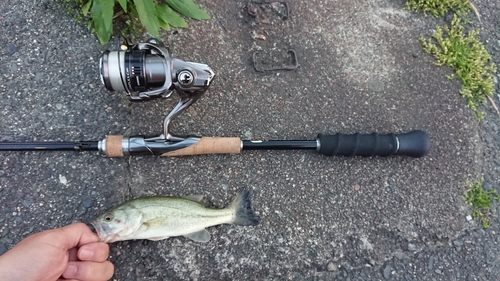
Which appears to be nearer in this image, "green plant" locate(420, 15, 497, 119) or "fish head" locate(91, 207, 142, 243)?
"fish head" locate(91, 207, 142, 243)

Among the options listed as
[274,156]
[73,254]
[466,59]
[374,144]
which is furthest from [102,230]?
[466,59]

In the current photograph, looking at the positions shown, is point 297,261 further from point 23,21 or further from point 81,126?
point 23,21

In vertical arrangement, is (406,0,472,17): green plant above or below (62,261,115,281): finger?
above

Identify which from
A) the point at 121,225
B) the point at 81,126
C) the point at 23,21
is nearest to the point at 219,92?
the point at 81,126

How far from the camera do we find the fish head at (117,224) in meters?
2.61

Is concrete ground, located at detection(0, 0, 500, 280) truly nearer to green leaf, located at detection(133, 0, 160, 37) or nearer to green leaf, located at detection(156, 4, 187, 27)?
green leaf, located at detection(156, 4, 187, 27)

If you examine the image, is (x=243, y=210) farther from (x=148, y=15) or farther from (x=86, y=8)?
(x=86, y=8)

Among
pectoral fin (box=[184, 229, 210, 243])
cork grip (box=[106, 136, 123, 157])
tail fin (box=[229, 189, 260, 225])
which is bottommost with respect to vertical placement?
pectoral fin (box=[184, 229, 210, 243])

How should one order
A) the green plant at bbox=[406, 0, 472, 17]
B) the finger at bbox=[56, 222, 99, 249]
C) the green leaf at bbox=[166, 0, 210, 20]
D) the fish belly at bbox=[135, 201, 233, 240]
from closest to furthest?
the finger at bbox=[56, 222, 99, 249]
the fish belly at bbox=[135, 201, 233, 240]
the green leaf at bbox=[166, 0, 210, 20]
the green plant at bbox=[406, 0, 472, 17]

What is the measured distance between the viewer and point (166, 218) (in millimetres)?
2773

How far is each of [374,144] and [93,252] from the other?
82.5 inches

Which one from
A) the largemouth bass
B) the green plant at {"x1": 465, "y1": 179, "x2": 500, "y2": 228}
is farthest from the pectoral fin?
the green plant at {"x1": 465, "y1": 179, "x2": 500, "y2": 228}

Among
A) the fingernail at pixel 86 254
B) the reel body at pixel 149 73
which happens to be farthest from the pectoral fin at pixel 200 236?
the reel body at pixel 149 73

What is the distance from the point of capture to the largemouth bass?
2634 millimetres
